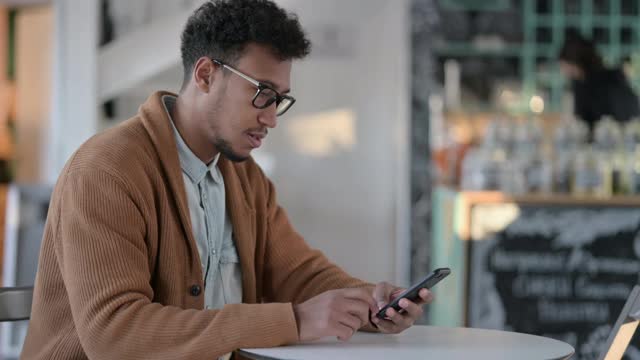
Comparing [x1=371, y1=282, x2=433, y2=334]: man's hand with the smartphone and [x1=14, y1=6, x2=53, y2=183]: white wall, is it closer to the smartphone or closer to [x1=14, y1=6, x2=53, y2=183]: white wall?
the smartphone

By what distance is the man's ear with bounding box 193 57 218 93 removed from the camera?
7.03 ft

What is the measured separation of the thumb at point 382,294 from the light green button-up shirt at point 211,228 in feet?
1.07

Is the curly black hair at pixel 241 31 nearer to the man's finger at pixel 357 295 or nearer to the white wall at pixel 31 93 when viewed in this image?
the man's finger at pixel 357 295

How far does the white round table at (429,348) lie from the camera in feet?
5.97

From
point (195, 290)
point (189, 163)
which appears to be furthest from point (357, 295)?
point (189, 163)

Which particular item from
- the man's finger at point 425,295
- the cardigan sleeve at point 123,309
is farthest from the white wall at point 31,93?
the man's finger at point 425,295

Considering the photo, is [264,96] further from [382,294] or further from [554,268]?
[554,268]

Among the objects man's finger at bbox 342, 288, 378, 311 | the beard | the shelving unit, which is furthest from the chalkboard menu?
the shelving unit

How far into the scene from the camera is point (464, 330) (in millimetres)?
2141

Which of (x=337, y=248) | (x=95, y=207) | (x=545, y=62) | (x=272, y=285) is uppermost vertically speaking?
(x=545, y=62)

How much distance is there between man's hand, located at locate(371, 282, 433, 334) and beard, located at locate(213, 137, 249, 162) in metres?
0.38

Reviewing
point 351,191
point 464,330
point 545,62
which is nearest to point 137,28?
point 351,191

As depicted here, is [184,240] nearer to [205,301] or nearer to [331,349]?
[205,301]

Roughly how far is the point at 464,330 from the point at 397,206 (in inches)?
153
